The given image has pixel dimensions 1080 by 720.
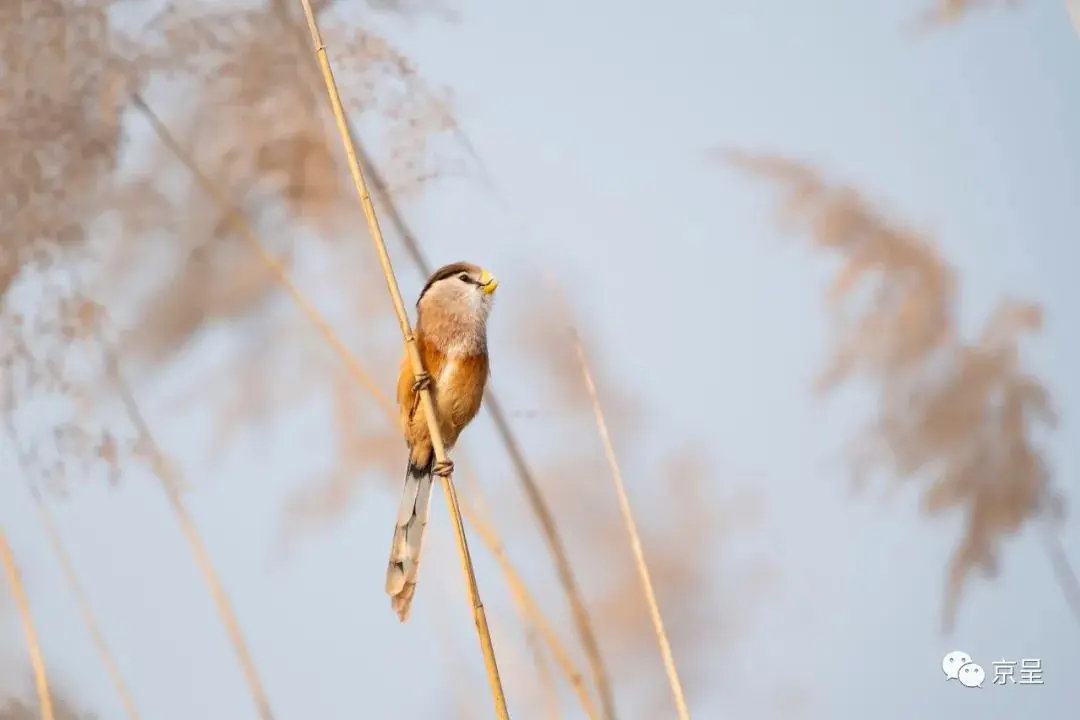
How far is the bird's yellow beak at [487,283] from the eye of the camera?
1.07 meters

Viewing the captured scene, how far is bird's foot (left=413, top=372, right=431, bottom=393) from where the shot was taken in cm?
99

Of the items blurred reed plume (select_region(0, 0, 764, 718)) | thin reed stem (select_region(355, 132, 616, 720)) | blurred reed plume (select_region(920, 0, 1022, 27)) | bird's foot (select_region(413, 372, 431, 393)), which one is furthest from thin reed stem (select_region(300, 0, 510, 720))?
blurred reed plume (select_region(920, 0, 1022, 27))

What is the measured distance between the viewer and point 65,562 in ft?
4.21

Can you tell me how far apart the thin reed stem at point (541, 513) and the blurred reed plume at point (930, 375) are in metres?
0.46

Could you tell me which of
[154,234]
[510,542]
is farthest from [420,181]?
[510,542]

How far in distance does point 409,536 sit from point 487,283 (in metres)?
0.28

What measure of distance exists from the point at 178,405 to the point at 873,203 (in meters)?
1.06

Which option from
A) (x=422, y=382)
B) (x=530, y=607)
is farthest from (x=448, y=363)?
(x=530, y=607)

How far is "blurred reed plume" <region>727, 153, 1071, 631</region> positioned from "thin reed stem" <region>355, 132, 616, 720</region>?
0.46m

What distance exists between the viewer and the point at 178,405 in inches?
58.6

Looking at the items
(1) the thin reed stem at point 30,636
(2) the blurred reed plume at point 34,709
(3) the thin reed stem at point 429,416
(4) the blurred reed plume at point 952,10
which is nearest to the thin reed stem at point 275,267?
(3) the thin reed stem at point 429,416

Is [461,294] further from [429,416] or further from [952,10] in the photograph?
[952,10]

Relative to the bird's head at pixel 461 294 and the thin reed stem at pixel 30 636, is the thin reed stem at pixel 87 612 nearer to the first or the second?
the thin reed stem at pixel 30 636

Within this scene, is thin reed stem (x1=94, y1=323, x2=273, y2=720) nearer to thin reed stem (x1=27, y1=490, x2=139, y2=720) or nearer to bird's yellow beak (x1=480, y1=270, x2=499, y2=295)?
thin reed stem (x1=27, y1=490, x2=139, y2=720)
